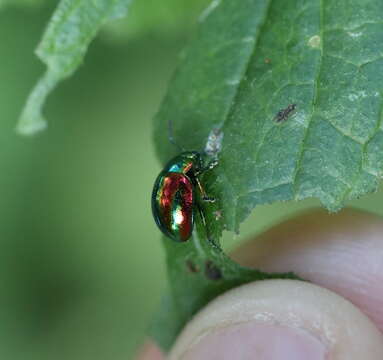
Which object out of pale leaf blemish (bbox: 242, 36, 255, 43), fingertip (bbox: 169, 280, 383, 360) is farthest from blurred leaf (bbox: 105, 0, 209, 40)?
fingertip (bbox: 169, 280, 383, 360)

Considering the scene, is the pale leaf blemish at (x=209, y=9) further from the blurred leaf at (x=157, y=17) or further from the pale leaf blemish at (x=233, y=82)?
the pale leaf blemish at (x=233, y=82)

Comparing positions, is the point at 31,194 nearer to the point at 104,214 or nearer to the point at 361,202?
the point at 104,214

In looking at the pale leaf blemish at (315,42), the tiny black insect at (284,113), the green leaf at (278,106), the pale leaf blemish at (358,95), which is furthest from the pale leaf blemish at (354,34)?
the tiny black insect at (284,113)

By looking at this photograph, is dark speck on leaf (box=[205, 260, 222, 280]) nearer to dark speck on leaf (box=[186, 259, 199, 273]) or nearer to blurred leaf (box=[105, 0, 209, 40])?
dark speck on leaf (box=[186, 259, 199, 273])

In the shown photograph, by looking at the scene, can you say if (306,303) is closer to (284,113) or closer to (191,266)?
(191,266)

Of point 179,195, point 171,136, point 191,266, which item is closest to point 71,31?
point 171,136

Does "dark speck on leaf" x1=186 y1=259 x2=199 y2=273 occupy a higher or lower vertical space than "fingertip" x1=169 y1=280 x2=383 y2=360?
higher
